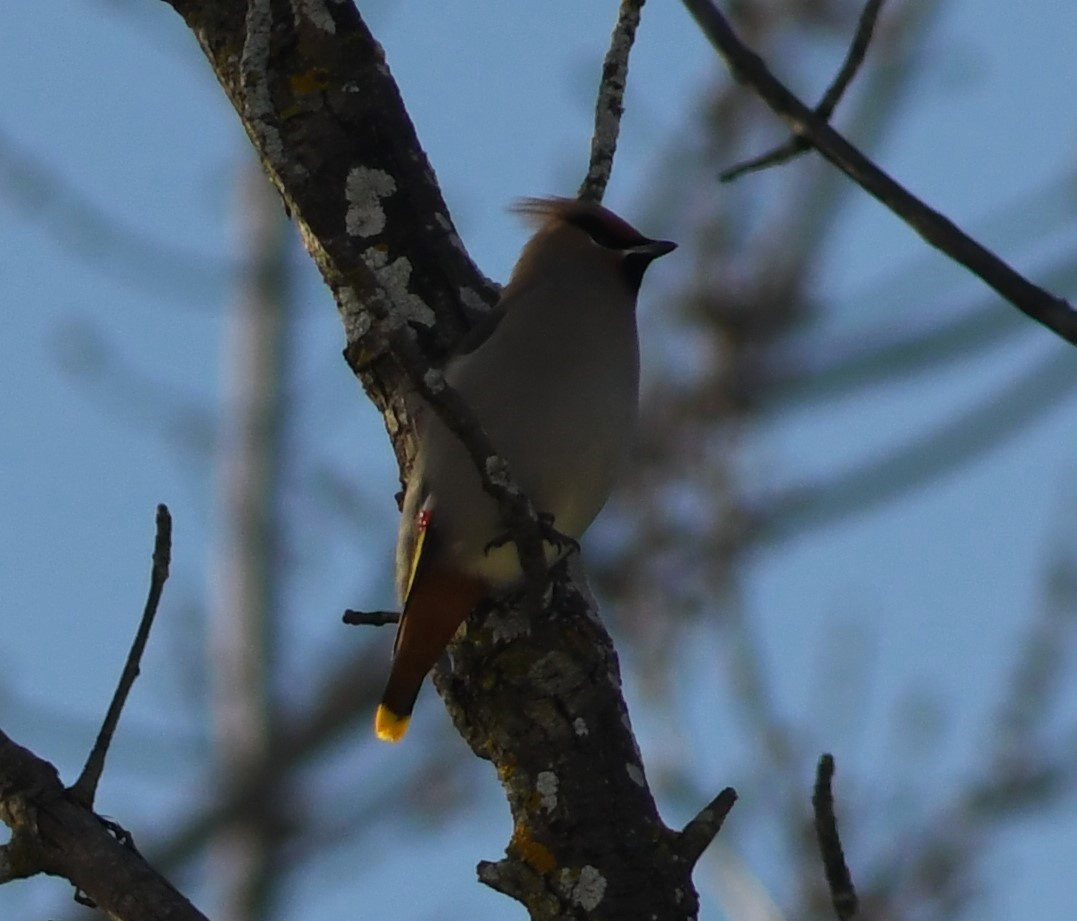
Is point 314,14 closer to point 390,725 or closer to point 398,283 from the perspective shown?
point 398,283

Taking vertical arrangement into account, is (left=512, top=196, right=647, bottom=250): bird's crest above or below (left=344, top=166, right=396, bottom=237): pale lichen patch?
above

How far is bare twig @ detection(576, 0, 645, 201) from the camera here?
156 inches

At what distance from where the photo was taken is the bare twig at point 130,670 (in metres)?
3.13

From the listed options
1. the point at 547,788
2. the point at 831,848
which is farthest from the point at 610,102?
the point at 831,848

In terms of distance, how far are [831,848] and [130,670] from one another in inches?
40.0

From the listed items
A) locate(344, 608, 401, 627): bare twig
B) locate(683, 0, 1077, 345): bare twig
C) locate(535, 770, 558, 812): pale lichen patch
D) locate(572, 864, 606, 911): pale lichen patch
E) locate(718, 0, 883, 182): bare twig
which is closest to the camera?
locate(683, 0, 1077, 345): bare twig

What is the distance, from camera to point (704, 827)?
10.8 feet

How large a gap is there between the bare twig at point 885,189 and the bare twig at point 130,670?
1236 millimetres

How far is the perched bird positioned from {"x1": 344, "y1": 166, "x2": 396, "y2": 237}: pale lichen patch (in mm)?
Answer: 256

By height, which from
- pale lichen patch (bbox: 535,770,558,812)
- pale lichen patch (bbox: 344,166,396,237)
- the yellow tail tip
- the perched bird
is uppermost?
pale lichen patch (bbox: 344,166,396,237)

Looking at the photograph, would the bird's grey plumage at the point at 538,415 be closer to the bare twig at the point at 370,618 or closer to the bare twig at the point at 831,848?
the bare twig at the point at 370,618

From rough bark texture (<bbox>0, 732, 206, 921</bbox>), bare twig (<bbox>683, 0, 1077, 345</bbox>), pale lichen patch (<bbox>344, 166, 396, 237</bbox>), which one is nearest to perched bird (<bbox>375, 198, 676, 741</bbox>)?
Answer: pale lichen patch (<bbox>344, 166, 396, 237</bbox>)

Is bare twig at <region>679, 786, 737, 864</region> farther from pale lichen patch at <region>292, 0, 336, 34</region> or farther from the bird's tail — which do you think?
pale lichen patch at <region>292, 0, 336, 34</region>

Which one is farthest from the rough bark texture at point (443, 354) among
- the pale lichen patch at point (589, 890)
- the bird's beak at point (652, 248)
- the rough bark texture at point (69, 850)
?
the bird's beak at point (652, 248)
